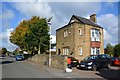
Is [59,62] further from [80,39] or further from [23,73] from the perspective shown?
[80,39]

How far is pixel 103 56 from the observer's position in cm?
2366

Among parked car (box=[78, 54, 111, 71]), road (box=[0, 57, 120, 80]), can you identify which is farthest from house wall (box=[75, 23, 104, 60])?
road (box=[0, 57, 120, 80])

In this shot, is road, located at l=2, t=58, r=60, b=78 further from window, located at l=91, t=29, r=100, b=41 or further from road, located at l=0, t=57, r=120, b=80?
window, located at l=91, t=29, r=100, b=41

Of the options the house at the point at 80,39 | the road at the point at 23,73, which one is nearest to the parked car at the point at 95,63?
the road at the point at 23,73

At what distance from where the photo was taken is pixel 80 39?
36688mm

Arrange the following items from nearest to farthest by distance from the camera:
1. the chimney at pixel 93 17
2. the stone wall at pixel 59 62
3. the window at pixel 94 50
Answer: the stone wall at pixel 59 62, the window at pixel 94 50, the chimney at pixel 93 17

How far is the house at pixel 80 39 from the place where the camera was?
36.2 meters

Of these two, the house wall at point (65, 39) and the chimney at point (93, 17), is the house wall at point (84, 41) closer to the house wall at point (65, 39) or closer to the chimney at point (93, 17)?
the house wall at point (65, 39)

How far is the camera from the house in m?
36.2

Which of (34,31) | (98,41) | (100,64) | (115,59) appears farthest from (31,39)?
(100,64)

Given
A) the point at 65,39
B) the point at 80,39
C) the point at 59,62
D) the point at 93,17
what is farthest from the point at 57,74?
the point at 93,17

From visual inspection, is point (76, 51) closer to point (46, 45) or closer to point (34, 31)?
point (46, 45)

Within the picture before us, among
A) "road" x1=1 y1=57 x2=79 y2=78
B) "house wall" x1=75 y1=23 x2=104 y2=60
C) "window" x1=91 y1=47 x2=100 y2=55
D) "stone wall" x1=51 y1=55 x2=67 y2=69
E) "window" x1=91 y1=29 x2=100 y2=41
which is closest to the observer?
"road" x1=1 y1=57 x2=79 y2=78

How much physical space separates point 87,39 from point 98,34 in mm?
3126
